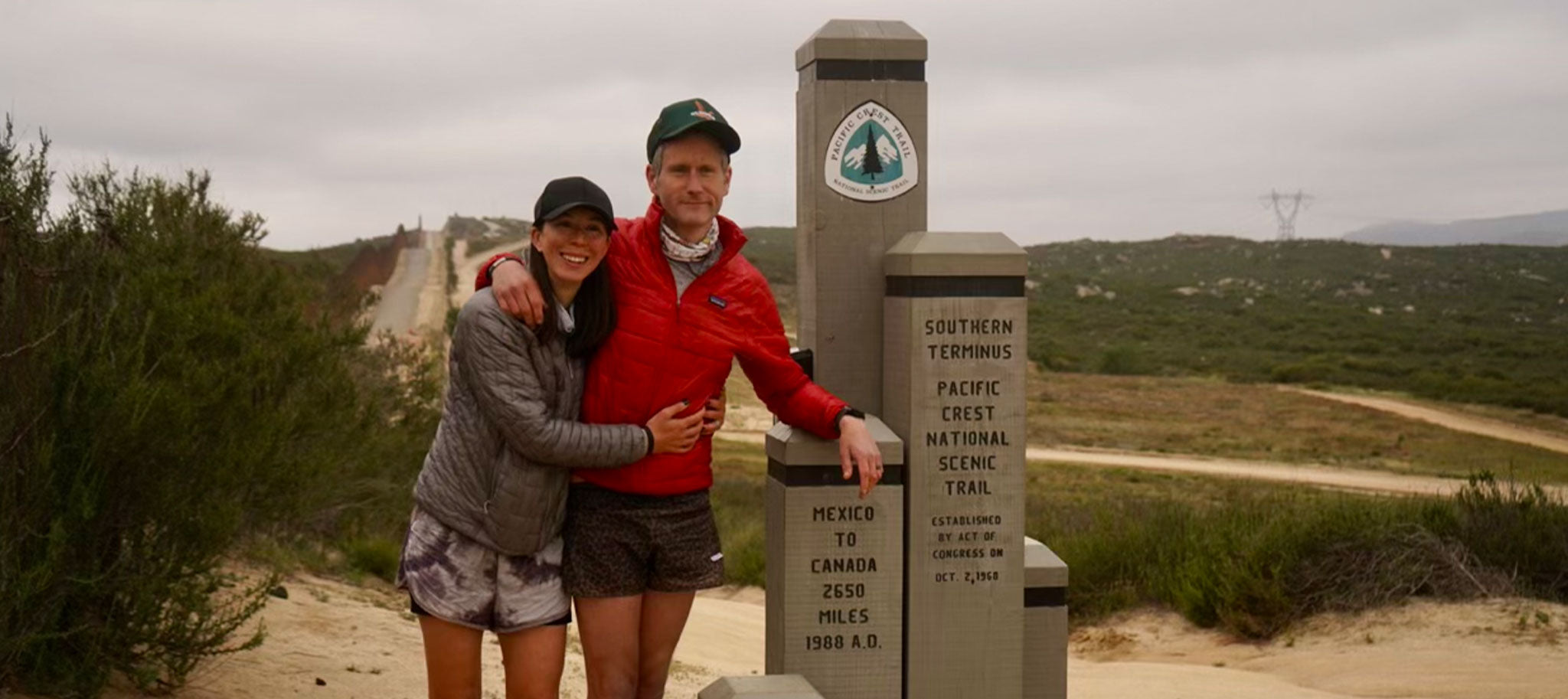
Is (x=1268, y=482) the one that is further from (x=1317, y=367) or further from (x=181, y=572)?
(x=1317, y=367)

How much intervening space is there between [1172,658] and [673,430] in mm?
5769

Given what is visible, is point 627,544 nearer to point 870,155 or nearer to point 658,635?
point 658,635

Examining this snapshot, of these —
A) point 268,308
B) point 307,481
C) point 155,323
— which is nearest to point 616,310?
point 155,323

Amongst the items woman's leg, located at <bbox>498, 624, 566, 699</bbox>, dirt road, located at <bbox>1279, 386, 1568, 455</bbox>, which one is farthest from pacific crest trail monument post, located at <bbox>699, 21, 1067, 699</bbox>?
dirt road, located at <bbox>1279, 386, 1568, 455</bbox>

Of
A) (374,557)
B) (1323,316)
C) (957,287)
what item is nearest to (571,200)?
(957,287)

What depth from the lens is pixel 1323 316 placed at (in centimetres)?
6022

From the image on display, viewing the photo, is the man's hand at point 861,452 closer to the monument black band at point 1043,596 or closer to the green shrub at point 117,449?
the monument black band at point 1043,596

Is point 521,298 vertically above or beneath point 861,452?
above

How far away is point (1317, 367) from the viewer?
41.0 m

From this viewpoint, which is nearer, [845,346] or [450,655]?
[450,655]

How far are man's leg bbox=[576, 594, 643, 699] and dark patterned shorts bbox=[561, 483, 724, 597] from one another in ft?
0.13

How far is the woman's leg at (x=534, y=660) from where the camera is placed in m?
4.11

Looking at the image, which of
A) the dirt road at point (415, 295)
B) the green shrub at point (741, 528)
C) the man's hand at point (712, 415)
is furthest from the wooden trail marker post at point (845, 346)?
the dirt road at point (415, 295)

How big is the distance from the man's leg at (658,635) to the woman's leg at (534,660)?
0.92 feet
